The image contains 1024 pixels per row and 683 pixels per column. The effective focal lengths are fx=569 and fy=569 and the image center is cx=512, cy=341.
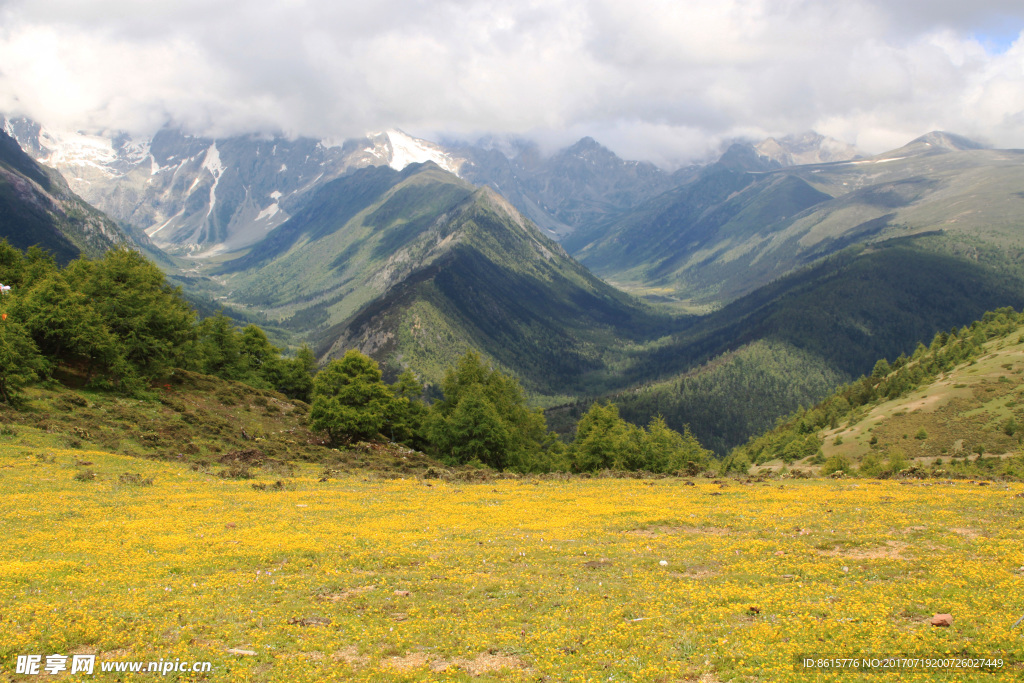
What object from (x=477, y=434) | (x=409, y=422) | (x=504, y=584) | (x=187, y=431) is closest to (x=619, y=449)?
(x=477, y=434)

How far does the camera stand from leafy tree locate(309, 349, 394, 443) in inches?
2744

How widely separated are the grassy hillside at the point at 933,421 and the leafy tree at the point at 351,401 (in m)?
53.9

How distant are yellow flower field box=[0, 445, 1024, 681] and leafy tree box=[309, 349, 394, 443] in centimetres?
3464

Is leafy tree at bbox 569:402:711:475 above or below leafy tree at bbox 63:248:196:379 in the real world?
below

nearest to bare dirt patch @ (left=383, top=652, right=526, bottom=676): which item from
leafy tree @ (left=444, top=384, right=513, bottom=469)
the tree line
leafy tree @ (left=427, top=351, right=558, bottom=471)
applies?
the tree line

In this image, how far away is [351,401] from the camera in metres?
73.3

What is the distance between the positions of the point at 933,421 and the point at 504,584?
83.0 metres

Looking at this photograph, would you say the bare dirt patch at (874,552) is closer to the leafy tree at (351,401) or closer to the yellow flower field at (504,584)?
the yellow flower field at (504,584)

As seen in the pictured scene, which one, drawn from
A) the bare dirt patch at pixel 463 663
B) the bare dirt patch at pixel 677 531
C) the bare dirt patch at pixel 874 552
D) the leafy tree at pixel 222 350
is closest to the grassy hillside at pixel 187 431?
the leafy tree at pixel 222 350

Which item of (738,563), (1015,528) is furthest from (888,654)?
(1015,528)

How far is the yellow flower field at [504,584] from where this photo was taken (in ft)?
47.2

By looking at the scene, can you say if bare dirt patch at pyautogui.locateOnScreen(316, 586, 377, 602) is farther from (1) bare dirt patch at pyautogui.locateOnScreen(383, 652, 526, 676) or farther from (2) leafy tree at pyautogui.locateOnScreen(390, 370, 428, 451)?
(2) leafy tree at pyautogui.locateOnScreen(390, 370, 428, 451)

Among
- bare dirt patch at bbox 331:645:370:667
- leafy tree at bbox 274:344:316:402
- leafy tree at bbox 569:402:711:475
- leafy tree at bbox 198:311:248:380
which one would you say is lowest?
leafy tree at bbox 569:402:711:475

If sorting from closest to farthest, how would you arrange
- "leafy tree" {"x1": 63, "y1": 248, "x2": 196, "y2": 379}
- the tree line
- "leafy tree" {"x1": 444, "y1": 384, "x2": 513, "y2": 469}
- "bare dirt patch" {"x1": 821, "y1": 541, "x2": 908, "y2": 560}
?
1. "bare dirt patch" {"x1": 821, "y1": 541, "x2": 908, "y2": 560}
2. the tree line
3. "leafy tree" {"x1": 63, "y1": 248, "x2": 196, "y2": 379}
4. "leafy tree" {"x1": 444, "y1": 384, "x2": 513, "y2": 469}
